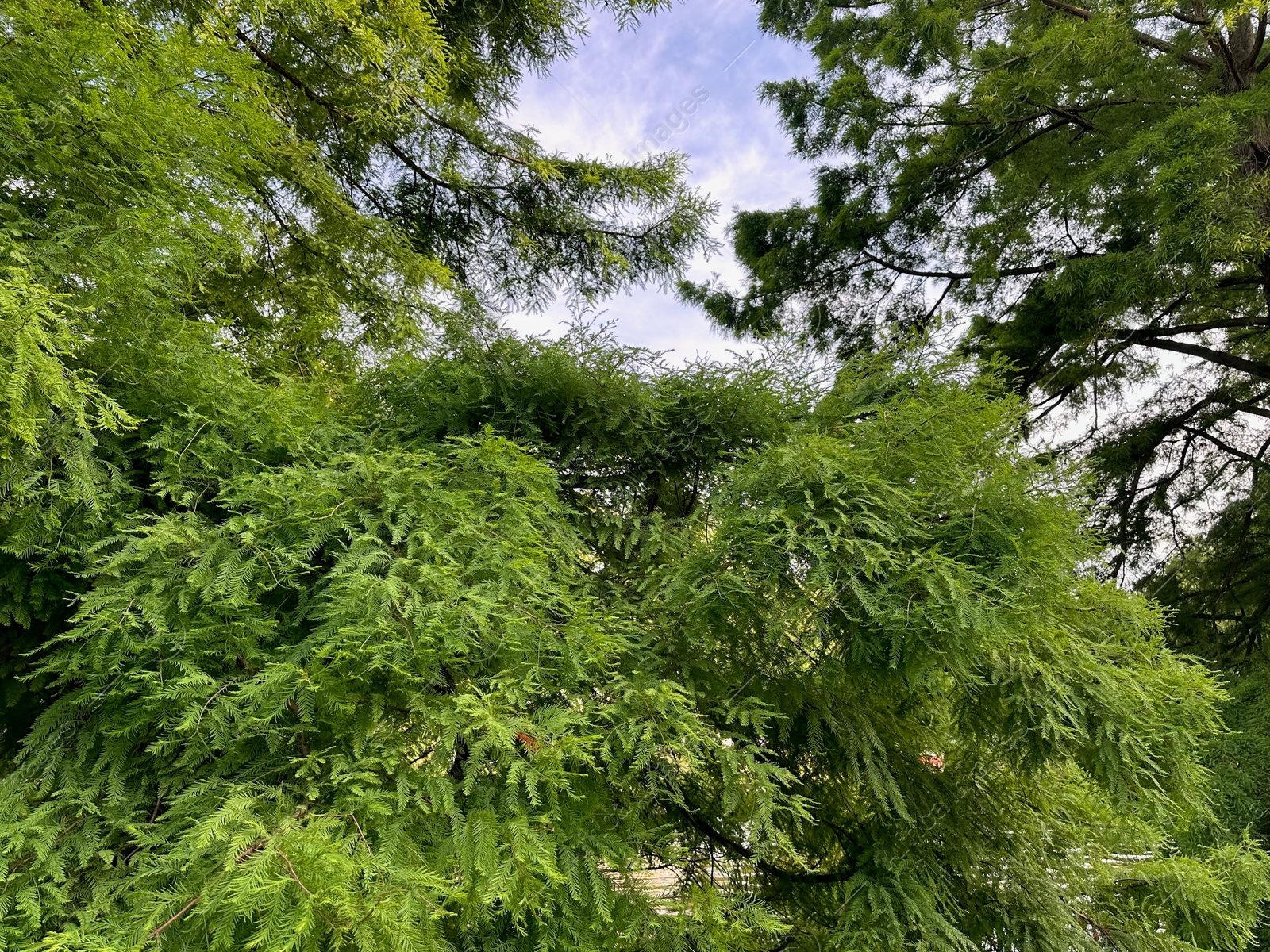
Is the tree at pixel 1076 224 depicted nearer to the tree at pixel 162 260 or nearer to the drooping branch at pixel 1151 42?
the drooping branch at pixel 1151 42

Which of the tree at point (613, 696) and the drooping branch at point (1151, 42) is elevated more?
the drooping branch at point (1151, 42)

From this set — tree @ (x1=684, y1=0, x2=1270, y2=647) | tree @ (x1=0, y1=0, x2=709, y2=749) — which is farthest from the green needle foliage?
tree @ (x1=684, y1=0, x2=1270, y2=647)

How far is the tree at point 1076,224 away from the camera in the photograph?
11.0 feet

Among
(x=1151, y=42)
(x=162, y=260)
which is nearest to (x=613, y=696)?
(x=162, y=260)

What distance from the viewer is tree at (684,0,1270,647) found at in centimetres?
335

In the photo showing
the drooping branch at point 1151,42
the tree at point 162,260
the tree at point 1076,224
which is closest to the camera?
the tree at point 162,260

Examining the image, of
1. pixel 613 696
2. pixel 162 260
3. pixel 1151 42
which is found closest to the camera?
pixel 162 260

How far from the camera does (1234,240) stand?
9.27 ft

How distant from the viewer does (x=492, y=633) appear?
1653 millimetres

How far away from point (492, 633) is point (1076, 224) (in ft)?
15.0

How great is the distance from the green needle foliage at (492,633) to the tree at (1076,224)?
1112 millimetres

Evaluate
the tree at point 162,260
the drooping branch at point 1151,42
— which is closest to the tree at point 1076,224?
the drooping branch at point 1151,42

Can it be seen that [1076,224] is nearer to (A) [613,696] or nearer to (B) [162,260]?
(A) [613,696]

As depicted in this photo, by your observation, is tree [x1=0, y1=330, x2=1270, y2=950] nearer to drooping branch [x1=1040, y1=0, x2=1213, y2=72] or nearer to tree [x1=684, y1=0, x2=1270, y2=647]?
tree [x1=684, y1=0, x2=1270, y2=647]
